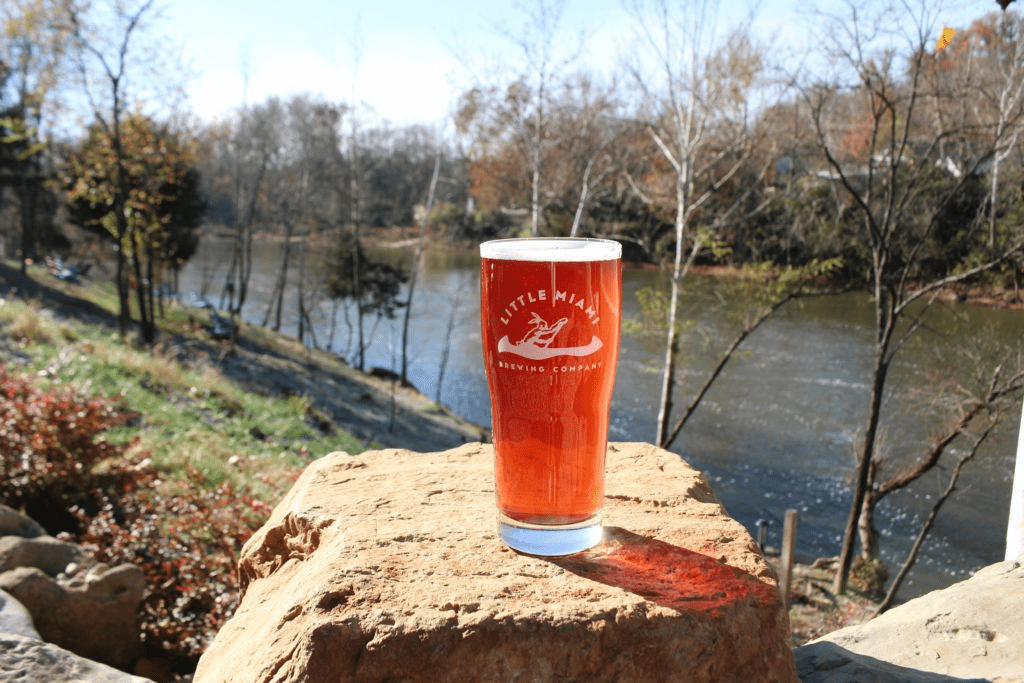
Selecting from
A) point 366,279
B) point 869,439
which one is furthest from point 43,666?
point 366,279

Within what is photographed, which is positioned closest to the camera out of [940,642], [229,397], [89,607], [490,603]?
[490,603]

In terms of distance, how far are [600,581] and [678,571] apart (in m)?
0.16

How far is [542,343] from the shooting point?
1360 mm

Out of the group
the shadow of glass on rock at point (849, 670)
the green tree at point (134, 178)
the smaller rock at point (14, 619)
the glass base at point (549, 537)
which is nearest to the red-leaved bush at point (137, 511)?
the smaller rock at point (14, 619)

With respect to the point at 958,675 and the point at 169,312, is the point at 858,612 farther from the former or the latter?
the point at 169,312

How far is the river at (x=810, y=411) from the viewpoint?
41.6ft

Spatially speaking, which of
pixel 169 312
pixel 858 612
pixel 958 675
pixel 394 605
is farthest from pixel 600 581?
pixel 169 312

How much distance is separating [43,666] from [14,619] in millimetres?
736

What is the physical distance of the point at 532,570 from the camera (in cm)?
143

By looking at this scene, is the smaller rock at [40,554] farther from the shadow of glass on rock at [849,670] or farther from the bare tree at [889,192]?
the bare tree at [889,192]

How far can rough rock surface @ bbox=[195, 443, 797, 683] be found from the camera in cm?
123

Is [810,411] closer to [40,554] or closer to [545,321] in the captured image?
[40,554]

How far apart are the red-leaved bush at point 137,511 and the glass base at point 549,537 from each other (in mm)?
3160

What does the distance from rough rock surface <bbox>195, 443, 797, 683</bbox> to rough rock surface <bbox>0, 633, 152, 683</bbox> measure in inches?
10.4
